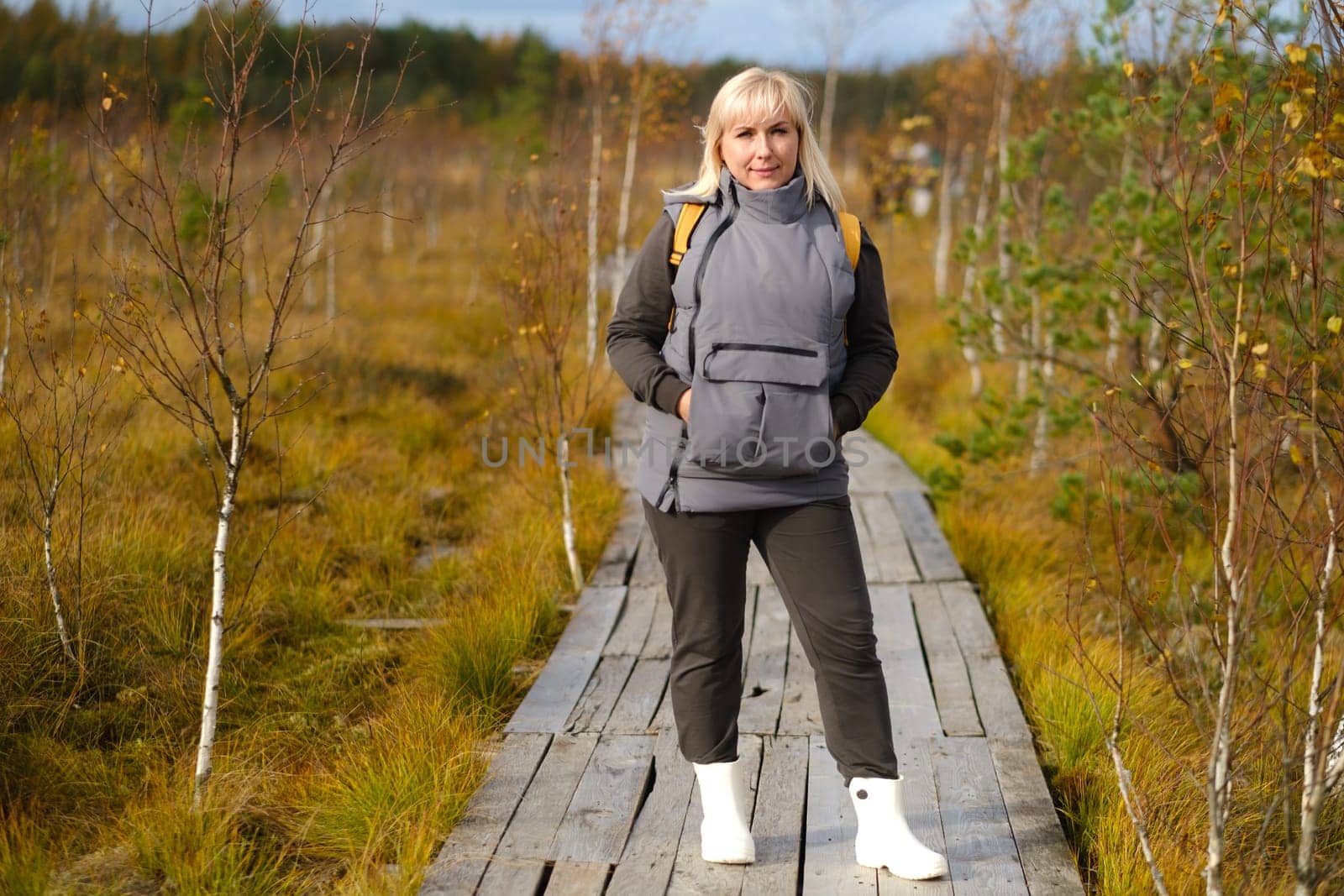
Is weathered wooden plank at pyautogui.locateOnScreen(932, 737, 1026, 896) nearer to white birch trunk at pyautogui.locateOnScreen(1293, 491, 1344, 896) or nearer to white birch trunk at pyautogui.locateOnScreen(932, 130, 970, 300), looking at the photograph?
white birch trunk at pyautogui.locateOnScreen(1293, 491, 1344, 896)

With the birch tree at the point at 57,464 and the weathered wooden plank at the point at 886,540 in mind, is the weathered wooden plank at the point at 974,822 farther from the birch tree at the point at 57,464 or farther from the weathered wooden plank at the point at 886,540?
the birch tree at the point at 57,464

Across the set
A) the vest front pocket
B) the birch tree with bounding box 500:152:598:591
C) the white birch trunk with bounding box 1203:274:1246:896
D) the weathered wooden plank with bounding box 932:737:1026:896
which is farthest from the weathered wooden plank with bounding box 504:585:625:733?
the white birch trunk with bounding box 1203:274:1246:896

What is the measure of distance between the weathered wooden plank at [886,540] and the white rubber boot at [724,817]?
2396mm

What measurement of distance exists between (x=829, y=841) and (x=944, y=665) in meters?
1.37

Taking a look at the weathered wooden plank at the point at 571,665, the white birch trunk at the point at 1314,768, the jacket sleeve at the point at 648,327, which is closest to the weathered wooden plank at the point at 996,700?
the white birch trunk at the point at 1314,768

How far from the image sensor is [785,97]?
2.52 m

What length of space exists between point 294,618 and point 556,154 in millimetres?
2153

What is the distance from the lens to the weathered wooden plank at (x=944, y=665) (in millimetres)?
3598

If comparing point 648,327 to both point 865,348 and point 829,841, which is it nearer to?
point 865,348

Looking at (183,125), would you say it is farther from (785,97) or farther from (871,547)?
(785,97)

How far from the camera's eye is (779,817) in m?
2.96

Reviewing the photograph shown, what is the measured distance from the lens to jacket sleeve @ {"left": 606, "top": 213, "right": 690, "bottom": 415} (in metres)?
2.59

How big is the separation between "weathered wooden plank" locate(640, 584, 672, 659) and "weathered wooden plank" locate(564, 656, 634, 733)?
105 millimetres

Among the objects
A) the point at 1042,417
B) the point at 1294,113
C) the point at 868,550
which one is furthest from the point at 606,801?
the point at 1042,417
